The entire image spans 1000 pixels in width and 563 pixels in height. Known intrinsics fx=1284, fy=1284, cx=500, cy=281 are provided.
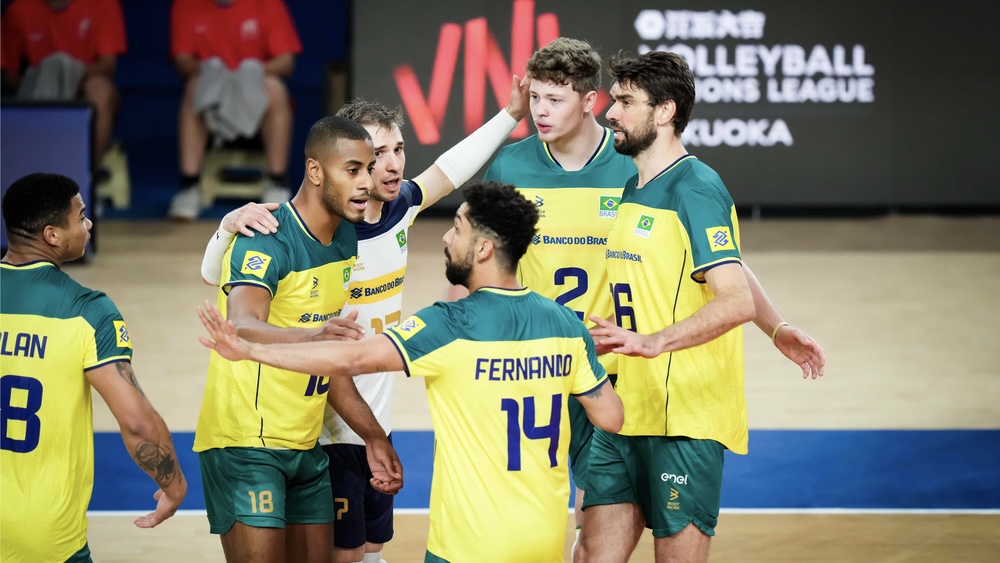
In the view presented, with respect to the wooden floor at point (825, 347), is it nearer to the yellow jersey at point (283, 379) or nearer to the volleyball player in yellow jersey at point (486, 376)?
the yellow jersey at point (283, 379)

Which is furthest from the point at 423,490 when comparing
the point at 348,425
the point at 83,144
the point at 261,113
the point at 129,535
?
the point at 261,113

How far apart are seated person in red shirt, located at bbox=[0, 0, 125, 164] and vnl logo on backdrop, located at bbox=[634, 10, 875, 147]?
574cm

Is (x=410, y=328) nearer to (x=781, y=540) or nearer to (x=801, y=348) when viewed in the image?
(x=801, y=348)

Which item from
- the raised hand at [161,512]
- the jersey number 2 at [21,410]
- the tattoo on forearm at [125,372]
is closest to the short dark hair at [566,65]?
the tattoo on forearm at [125,372]

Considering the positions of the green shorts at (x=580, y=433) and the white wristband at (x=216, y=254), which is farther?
the green shorts at (x=580, y=433)

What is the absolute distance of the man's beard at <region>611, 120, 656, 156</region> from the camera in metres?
4.76

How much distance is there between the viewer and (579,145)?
5.61 meters

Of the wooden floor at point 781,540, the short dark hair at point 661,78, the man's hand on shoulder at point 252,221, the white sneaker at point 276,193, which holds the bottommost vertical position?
the wooden floor at point 781,540

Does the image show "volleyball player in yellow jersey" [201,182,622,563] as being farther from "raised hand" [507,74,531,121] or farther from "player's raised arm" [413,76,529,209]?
"raised hand" [507,74,531,121]

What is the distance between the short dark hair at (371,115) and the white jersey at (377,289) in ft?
1.06

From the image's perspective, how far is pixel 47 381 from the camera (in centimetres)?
407

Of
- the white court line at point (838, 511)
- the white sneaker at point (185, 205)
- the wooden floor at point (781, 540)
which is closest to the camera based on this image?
the wooden floor at point (781, 540)

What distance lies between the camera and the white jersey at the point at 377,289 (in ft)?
17.0

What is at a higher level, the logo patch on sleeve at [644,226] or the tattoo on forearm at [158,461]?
the logo patch on sleeve at [644,226]
